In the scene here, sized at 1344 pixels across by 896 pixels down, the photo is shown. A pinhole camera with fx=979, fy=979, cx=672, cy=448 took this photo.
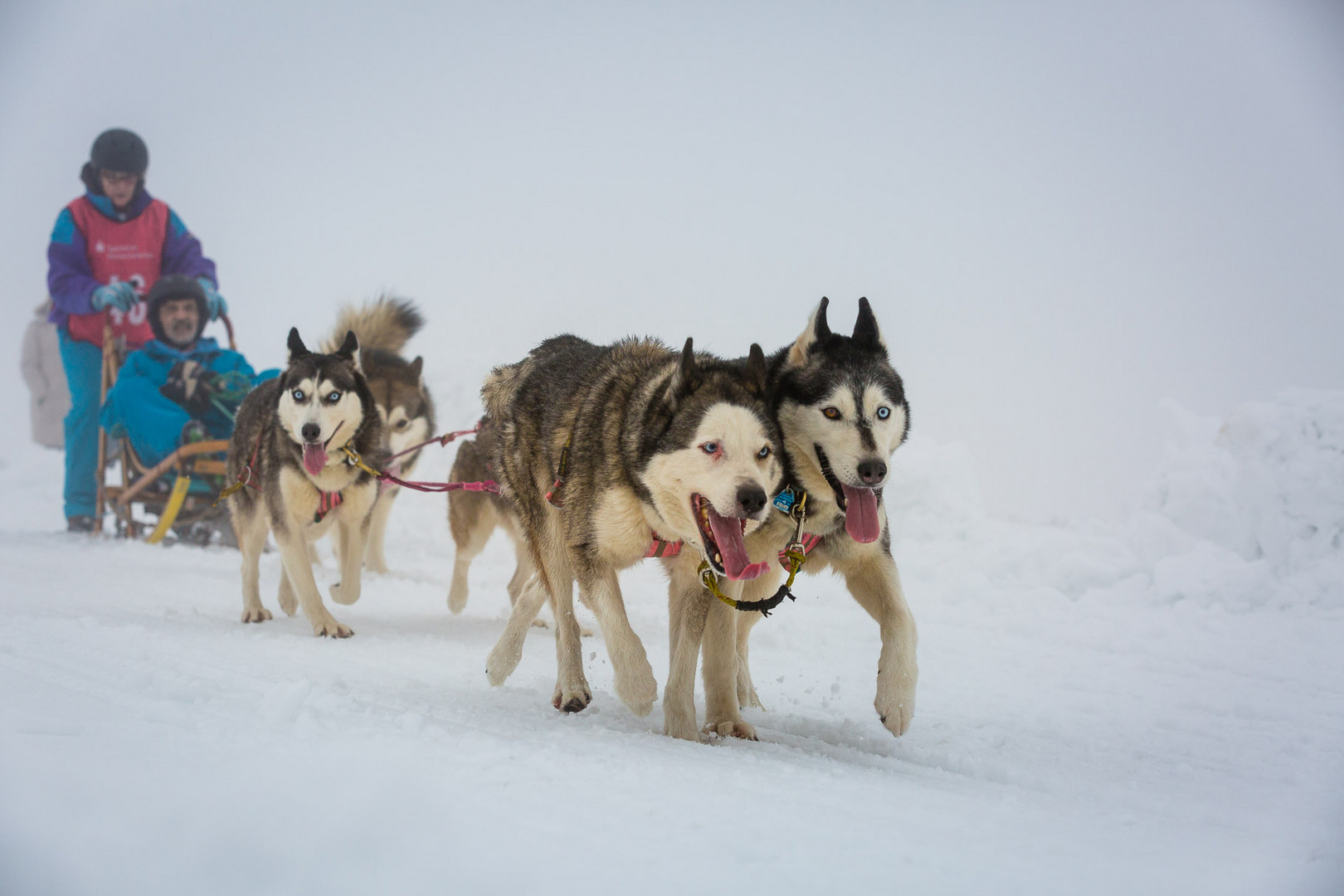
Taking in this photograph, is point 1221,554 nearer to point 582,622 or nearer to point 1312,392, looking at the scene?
point 1312,392

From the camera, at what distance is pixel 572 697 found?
351 centimetres

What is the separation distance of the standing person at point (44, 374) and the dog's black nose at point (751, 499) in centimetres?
1145

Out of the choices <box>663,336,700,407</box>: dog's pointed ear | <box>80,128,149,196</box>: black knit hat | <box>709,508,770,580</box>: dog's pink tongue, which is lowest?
<box>709,508,770,580</box>: dog's pink tongue

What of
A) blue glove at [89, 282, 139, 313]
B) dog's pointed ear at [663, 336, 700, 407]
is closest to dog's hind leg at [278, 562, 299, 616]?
dog's pointed ear at [663, 336, 700, 407]

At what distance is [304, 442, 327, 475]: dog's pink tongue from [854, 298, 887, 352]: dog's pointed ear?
10.6ft

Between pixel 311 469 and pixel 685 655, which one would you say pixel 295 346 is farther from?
pixel 685 655

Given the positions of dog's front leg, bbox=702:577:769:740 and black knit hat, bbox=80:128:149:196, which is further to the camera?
black knit hat, bbox=80:128:149:196

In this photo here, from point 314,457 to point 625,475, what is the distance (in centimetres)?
279

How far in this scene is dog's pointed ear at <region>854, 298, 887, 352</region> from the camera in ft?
11.6

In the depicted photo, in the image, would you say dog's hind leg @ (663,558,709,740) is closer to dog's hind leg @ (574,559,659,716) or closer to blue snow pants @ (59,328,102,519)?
dog's hind leg @ (574,559,659,716)

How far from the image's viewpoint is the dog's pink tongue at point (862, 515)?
3164 mm

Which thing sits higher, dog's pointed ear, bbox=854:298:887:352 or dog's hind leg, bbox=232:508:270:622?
dog's pointed ear, bbox=854:298:887:352

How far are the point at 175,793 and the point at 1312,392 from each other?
7.36 metres

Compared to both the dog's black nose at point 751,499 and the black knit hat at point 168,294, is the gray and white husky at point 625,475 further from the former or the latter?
the black knit hat at point 168,294
